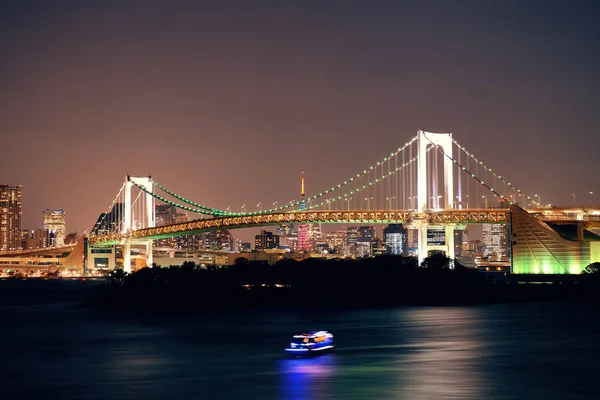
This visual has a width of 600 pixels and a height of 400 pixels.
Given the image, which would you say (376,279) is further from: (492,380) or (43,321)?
(492,380)

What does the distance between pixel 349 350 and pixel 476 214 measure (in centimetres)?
3822

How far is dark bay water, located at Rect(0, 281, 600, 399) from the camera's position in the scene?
31.3m

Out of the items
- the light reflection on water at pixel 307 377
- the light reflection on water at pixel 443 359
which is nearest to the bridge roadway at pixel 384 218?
the light reflection on water at pixel 443 359

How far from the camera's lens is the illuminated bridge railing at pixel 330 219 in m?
77.2

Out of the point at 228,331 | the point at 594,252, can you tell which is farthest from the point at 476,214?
the point at 228,331

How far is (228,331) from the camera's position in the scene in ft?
167

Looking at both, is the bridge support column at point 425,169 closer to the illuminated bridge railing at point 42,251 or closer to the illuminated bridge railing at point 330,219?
the illuminated bridge railing at point 330,219

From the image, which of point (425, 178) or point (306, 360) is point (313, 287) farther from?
point (306, 360)

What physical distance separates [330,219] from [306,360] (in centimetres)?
4571

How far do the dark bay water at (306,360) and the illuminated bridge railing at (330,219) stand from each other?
1557 centimetres

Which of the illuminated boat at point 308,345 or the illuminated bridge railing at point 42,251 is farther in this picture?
the illuminated bridge railing at point 42,251

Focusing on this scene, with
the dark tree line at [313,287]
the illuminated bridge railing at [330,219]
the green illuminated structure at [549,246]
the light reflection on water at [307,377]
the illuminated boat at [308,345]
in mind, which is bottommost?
the light reflection on water at [307,377]

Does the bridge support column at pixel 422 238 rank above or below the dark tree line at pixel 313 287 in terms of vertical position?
above

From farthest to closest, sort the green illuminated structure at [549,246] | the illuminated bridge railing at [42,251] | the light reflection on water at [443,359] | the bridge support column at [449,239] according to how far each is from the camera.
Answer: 1. the illuminated bridge railing at [42,251]
2. the bridge support column at [449,239]
3. the green illuminated structure at [549,246]
4. the light reflection on water at [443,359]
